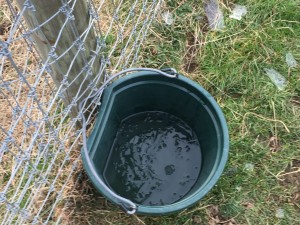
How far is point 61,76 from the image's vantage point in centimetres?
153

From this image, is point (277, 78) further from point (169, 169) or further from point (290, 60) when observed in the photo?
point (169, 169)

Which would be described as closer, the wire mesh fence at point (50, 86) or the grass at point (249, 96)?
the wire mesh fence at point (50, 86)

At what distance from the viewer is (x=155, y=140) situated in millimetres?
1944

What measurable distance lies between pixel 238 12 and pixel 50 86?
1276 mm

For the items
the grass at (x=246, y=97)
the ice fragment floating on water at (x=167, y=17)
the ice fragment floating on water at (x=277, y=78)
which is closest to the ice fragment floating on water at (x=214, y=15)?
the grass at (x=246, y=97)

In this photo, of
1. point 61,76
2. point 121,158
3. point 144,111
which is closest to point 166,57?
point 144,111

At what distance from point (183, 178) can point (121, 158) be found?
0.99 ft

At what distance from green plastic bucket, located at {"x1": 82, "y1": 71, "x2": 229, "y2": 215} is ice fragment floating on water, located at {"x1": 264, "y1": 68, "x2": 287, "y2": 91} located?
557 mm

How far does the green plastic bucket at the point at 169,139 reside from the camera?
1665 millimetres

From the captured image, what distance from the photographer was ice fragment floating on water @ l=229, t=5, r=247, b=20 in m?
2.32

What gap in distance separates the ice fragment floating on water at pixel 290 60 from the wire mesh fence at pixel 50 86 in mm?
760

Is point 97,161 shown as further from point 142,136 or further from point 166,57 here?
point 166,57

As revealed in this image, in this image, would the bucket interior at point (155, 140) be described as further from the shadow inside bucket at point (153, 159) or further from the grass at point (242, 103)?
the grass at point (242, 103)

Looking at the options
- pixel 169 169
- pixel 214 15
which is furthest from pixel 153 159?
pixel 214 15
